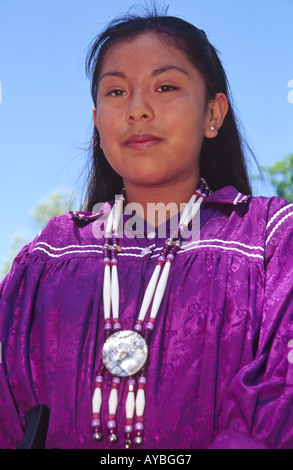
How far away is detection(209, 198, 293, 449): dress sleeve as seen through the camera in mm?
1663

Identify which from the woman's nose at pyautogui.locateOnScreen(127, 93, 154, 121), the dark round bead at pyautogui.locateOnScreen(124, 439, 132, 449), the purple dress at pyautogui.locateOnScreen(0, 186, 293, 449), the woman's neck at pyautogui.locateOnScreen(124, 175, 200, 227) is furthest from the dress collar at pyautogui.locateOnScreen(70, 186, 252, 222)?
the dark round bead at pyautogui.locateOnScreen(124, 439, 132, 449)

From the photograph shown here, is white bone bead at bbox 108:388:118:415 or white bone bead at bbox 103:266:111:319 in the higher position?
white bone bead at bbox 103:266:111:319

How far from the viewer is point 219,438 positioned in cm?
170

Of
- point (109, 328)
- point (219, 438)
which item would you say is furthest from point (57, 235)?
point (219, 438)

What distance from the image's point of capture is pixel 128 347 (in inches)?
78.2

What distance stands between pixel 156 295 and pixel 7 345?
57 cm

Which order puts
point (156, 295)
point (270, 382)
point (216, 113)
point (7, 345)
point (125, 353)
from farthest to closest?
1. point (216, 113)
2. point (7, 345)
3. point (156, 295)
4. point (125, 353)
5. point (270, 382)

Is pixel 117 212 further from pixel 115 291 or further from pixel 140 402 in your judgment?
pixel 140 402

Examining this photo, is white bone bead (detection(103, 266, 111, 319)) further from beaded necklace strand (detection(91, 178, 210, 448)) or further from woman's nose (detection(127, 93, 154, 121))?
woman's nose (detection(127, 93, 154, 121))

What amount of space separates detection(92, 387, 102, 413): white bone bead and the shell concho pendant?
0.08 m

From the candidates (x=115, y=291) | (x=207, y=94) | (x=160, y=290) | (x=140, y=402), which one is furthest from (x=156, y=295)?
(x=207, y=94)

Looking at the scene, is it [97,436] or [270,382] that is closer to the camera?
[270,382]

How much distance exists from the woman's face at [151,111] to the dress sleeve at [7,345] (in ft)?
1.85

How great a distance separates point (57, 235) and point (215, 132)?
0.82 metres
